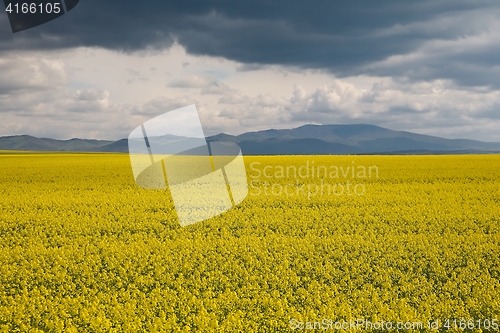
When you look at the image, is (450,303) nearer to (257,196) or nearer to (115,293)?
(115,293)

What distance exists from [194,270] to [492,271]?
939 cm

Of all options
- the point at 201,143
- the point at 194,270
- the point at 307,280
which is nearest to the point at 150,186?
the point at 201,143

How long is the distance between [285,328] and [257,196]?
1551 centimetres

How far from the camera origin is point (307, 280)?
12.0 m

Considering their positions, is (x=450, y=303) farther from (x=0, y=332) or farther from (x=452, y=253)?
(x=0, y=332)

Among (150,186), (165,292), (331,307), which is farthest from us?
(150,186)

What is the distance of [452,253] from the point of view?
14180 millimetres

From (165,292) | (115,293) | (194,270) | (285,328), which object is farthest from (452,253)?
(115,293)

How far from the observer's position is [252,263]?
13117 mm

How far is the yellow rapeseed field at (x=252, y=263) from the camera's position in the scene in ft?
32.3

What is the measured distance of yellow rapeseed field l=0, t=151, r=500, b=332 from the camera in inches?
388

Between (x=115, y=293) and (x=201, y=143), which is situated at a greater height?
(x=201, y=143)

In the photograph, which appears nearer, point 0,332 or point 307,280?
point 0,332

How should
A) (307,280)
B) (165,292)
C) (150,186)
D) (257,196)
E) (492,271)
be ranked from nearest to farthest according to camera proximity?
(165,292)
(307,280)
(492,271)
(257,196)
(150,186)
